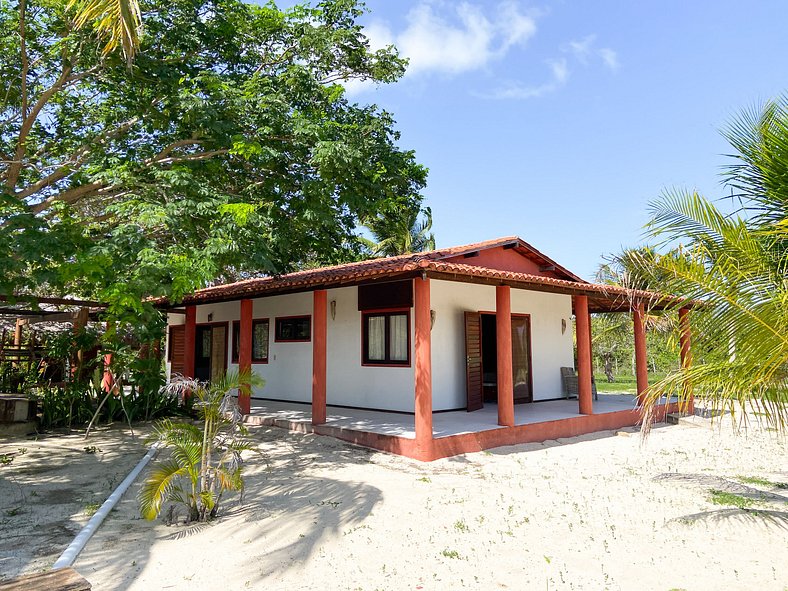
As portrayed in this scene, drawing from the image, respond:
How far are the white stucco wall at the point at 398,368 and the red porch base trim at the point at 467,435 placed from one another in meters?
2.09

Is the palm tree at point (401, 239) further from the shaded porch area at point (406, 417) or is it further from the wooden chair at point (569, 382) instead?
the shaded porch area at point (406, 417)

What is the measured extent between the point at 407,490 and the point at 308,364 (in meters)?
7.08

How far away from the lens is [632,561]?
435cm

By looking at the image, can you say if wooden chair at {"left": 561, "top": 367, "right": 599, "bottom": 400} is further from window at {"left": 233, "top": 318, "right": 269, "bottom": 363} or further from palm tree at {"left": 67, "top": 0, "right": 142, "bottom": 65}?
palm tree at {"left": 67, "top": 0, "right": 142, "bottom": 65}

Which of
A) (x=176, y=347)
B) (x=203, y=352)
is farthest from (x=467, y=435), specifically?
(x=176, y=347)

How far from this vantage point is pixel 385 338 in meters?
11.6

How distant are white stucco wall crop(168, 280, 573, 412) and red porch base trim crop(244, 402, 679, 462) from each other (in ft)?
6.86

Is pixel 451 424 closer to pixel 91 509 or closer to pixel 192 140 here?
pixel 91 509

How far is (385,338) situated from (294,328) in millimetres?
3123

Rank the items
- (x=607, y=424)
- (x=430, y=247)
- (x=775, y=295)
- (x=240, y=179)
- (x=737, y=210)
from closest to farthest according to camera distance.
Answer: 1. (x=775, y=295)
2. (x=737, y=210)
3. (x=240, y=179)
4. (x=607, y=424)
5. (x=430, y=247)

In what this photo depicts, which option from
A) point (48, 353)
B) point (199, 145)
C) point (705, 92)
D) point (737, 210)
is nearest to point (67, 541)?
point (737, 210)

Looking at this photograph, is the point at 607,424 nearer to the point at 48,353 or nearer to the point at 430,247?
the point at 48,353

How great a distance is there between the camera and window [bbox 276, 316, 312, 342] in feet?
43.3

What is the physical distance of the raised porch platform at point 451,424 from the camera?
27.6 ft
